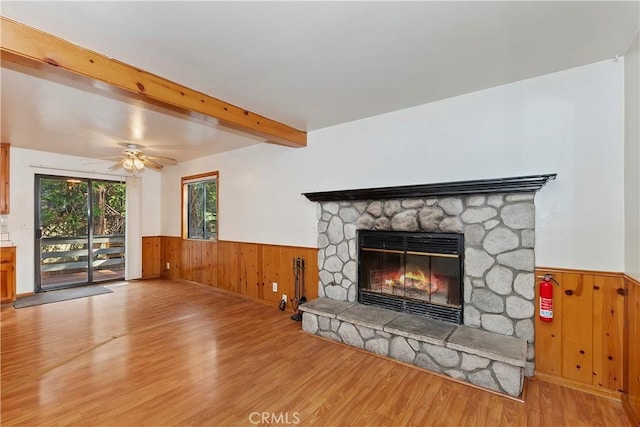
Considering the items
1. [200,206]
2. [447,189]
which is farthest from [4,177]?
[447,189]

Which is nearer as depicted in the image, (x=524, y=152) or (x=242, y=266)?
(x=524, y=152)

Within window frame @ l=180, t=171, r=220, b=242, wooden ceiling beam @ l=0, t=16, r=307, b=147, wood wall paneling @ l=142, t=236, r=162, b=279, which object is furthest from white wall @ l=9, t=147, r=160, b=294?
wooden ceiling beam @ l=0, t=16, r=307, b=147

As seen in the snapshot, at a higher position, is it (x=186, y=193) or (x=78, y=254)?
(x=186, y=193)

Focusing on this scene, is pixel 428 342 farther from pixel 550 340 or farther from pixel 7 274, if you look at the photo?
pixel 7 274

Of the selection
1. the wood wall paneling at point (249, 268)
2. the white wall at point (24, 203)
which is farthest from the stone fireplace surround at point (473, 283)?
the white wall at point (24, 203)

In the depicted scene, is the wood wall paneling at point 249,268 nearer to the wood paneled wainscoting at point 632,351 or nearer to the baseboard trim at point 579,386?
the baseboard trim at point 579,386

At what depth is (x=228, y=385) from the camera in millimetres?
2320

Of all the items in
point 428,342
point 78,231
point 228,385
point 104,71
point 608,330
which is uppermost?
point 104,71

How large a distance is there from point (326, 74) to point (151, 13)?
1251 mm

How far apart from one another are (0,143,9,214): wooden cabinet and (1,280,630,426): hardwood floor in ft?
7.35

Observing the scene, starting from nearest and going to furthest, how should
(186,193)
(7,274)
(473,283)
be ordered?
(473,283), (7,274), (186,193)

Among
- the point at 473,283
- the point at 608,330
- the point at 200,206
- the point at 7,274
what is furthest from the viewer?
the point at 200,206

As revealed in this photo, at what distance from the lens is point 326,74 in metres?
2.35

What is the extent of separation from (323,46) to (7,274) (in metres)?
6.06
